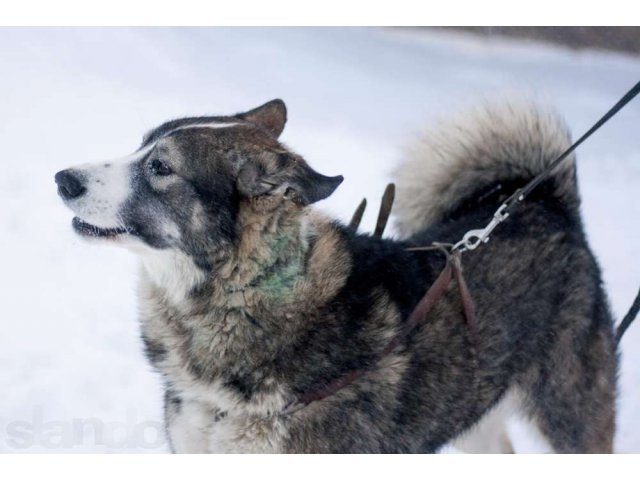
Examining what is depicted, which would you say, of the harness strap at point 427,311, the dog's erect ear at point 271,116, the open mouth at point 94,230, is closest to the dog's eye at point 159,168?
the open mouth at point 94,230

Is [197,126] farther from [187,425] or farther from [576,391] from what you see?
[576,391]

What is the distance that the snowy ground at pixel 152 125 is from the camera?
11.2 feet

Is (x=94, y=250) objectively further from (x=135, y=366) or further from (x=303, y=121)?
(x=303, y=121)

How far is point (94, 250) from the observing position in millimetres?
4562

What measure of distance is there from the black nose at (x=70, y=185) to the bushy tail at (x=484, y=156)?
1539 millimetres

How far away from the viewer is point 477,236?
257 centimetres

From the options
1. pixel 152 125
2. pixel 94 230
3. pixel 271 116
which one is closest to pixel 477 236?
pixel 271 116

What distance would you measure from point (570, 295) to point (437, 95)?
3.88 metres

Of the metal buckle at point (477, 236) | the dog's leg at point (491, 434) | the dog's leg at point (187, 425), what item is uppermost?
the metal buckle at point (477, 236)

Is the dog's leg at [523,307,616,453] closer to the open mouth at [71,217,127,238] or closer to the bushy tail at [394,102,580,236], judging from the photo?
the bushy tail at [394,102,580,236]

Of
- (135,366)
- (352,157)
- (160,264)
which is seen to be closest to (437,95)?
(352,157)

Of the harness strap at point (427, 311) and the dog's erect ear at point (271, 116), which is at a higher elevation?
the dog's erect ear at point (271, 116)

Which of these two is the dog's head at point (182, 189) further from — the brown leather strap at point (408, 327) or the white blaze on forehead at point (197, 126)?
the brown leather strap at point (408, 327)

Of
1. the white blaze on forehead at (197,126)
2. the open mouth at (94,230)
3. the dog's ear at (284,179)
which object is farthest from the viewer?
the white blaze on forehead at (197,126)
